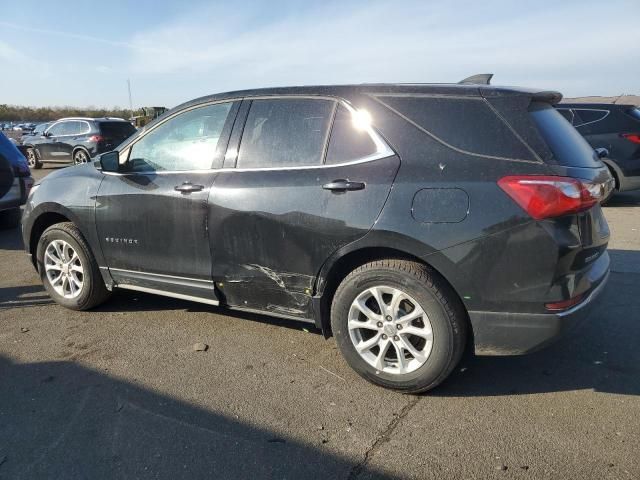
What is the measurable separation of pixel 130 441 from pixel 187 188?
5.74 feet

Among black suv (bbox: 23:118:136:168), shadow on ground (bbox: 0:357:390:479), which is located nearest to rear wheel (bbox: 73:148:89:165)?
black suv (bbox: 23:118:136:168)

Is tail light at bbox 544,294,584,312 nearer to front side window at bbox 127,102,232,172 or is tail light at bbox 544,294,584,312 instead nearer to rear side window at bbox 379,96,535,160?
rear side window at bbox 379,96,535,160

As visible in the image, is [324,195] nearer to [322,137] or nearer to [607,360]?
[322,137]

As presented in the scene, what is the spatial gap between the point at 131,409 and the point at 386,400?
1484mm

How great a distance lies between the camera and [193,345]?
12.8 feet

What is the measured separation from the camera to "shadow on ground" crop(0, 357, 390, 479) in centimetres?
252

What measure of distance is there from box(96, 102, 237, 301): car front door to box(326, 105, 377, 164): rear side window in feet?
2.85

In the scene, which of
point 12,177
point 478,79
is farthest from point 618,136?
point 12,177

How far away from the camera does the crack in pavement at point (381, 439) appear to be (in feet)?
8.12

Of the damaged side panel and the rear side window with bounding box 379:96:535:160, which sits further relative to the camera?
the damaged side panel

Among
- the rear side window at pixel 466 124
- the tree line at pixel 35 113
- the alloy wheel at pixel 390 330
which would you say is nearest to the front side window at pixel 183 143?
the rear side window at pixel 466 124

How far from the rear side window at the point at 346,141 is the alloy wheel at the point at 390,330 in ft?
2.71

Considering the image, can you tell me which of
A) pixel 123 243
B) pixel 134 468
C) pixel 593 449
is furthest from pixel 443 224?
pixel 123 243

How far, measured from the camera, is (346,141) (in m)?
3.30
